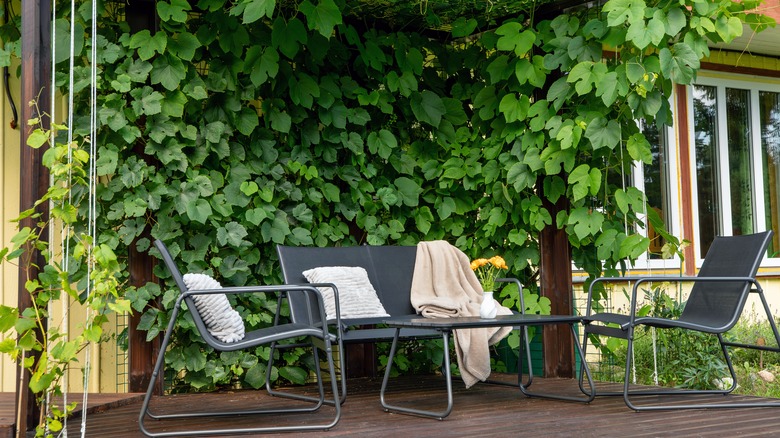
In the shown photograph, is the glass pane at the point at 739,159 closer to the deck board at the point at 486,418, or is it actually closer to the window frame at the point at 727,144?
the window frame at the point at 727,144

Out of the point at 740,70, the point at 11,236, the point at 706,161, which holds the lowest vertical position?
the point at 11,236

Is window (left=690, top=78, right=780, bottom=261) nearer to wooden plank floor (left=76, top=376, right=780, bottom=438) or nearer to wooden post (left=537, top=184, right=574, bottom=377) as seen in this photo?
wooden post (left=537, top=184, right=574, bottom=377)

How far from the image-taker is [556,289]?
5223 millimetres

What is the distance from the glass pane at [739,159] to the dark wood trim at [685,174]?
59 centimetres

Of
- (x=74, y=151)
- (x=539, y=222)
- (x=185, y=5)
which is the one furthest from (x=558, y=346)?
(x=74, y=151)

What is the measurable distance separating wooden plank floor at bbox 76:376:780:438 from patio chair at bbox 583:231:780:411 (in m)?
0.17

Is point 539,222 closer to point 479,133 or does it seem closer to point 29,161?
point 479,133

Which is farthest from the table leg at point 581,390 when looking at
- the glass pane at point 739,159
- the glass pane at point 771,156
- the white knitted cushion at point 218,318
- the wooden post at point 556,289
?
the glass pane at point 771,156

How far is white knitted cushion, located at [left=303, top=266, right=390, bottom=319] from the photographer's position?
15.2ft

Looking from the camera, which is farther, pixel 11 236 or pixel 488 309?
pixel 11 236

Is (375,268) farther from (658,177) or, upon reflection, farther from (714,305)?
(658,177)

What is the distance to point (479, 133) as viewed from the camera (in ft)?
18.2

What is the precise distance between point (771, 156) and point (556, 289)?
155 inches

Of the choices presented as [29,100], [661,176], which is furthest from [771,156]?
[29,100]
